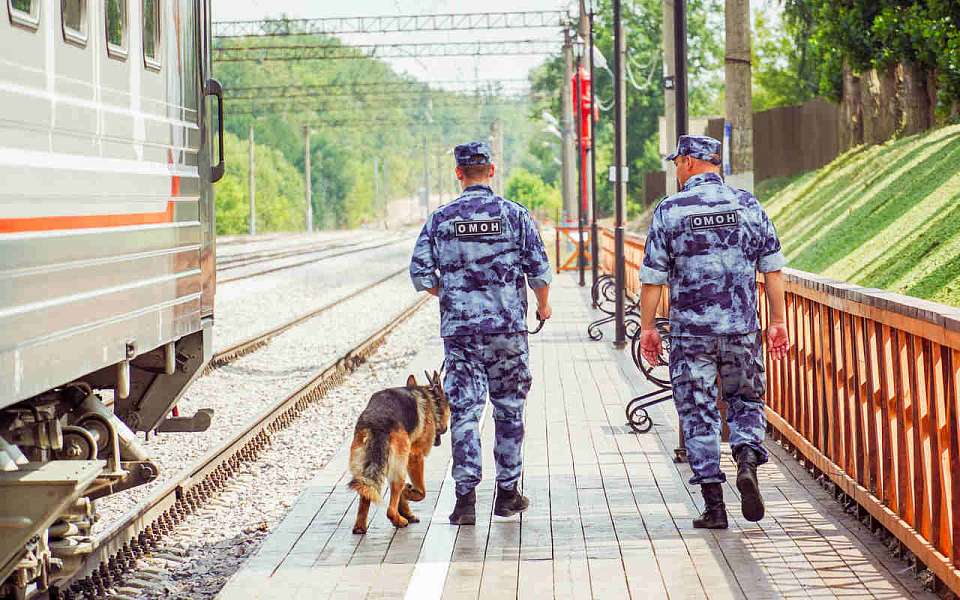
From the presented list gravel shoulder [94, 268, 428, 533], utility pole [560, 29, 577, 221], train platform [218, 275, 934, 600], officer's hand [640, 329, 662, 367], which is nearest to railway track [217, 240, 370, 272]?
utility pole [560, 29, 577, 221]

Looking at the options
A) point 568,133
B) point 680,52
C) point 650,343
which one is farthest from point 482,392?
point 568,133

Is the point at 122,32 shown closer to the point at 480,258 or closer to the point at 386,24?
the point at 480,258

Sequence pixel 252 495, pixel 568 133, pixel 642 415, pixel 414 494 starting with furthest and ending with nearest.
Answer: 1. pixel 568 133
2. pixel 642 415
3. pixel 252 495
4. pixel 414 494

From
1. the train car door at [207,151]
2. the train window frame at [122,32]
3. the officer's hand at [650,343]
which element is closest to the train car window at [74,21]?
the train window frame at [122,32]

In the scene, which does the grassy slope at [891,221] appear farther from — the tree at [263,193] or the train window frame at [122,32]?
the tree at [263,193]

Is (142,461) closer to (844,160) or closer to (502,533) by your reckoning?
(502,533)

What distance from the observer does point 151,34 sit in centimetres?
741

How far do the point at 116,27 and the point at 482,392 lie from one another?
260 cm

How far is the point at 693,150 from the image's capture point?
7.75 metres

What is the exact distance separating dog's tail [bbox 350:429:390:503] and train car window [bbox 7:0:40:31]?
2.79 metres

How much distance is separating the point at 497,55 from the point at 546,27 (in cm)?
340

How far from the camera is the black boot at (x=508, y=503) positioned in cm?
803

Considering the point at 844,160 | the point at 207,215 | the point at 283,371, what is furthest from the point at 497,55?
the point at 207,215

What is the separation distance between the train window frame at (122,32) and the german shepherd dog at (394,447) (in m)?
2.08
